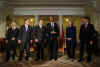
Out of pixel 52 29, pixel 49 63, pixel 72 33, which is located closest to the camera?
pixel 49 63

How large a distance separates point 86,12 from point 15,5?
1335mm

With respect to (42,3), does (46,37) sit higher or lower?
lower

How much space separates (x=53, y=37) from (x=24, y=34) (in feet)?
1.92

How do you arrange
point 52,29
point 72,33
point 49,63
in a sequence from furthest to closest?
point 52,29 → point 72,33 → point 49,63

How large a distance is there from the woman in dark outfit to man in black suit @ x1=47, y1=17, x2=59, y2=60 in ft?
0.70

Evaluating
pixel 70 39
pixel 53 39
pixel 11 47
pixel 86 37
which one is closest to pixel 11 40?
pixel 11 47

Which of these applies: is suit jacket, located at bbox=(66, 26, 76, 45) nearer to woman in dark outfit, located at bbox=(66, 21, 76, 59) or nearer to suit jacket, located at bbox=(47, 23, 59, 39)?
woman in dark outfit, located at bbox=(66, 21, 76, 59)

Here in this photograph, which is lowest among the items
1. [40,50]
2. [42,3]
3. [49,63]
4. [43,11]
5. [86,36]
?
[49,63]

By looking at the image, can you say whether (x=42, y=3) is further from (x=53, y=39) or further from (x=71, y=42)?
(x=71, y=42)

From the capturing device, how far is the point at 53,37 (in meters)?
3.02

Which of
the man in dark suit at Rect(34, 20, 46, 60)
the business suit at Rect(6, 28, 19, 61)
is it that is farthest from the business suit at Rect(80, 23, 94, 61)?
the business suit at Rect(6, 28, 19, 61)

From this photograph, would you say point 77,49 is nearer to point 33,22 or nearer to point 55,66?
point 55,66

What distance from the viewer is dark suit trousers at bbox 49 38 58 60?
2.95 meters

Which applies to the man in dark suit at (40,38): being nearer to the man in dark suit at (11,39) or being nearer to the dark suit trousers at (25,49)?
the dark suit trousers at (25,49)
